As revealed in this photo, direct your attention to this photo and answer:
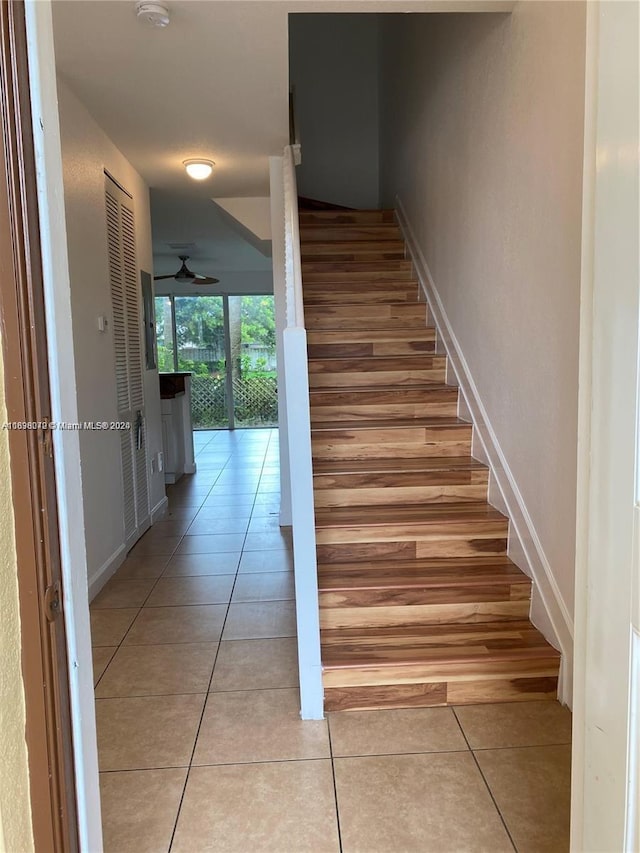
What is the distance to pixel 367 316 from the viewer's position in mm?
3998

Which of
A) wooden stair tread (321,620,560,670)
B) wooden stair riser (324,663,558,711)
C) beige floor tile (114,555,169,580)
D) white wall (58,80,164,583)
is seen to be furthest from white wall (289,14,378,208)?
wooden stair riser (324,663,558,711)

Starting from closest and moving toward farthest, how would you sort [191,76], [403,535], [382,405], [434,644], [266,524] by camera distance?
1. [434,644]
2. [403,535]
3. [191,76]
4. [382,405]
5. [266,524]

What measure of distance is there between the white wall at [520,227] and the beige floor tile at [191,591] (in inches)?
66.0

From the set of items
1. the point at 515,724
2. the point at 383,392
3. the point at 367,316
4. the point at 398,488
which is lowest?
the point at 515,724

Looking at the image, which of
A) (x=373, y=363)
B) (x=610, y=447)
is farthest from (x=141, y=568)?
(x=610, y=447)

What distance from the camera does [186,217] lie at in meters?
6.10

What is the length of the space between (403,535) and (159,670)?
1174 mm

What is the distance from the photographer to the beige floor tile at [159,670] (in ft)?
7.55

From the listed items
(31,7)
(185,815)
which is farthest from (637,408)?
(185,815)

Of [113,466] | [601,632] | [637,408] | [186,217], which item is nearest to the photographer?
[637,408]

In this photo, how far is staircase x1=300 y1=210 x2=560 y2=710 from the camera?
85.4 inches

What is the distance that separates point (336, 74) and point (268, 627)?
18.9 ft

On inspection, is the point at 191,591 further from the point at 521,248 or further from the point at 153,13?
the point at 153,13

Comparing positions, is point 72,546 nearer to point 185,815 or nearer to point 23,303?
point 23,303
